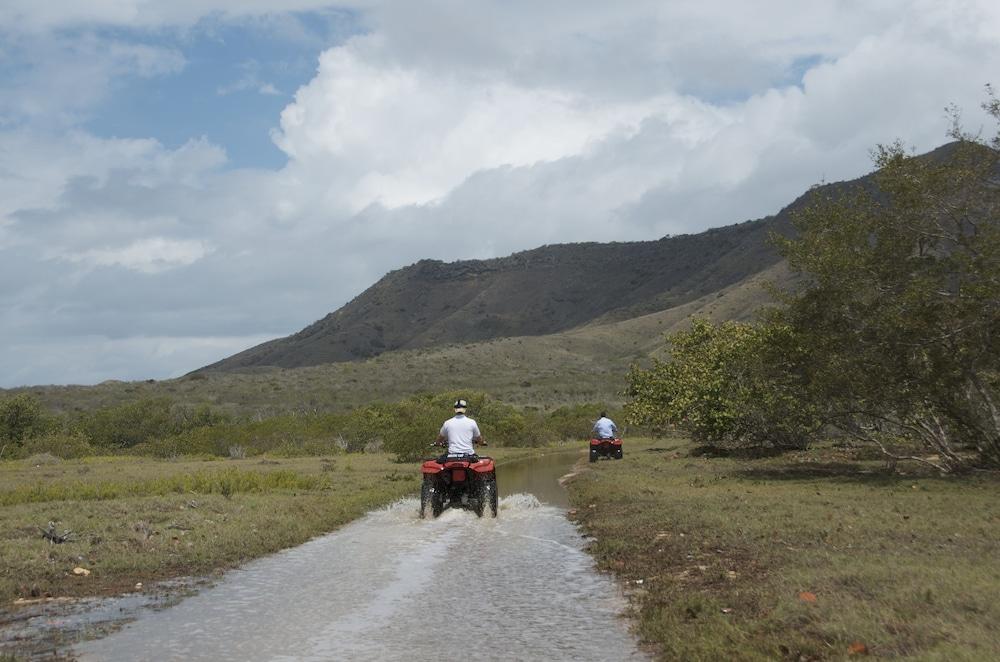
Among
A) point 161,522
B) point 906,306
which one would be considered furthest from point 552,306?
point 161,522

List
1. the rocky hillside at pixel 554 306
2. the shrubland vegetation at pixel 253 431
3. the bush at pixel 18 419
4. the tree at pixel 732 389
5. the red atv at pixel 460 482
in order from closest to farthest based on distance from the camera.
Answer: the red atv at pixel 460 482 → the tree at pixel 732 389 → the shrubland vegetation at pixel 253 431 → the bush at pixel 18 419 → the rocky hillside at pixel 554 306

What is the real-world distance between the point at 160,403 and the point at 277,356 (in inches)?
4681

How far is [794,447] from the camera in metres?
36.2

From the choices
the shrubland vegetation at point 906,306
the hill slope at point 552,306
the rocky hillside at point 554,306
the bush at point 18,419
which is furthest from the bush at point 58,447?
the hill slope at point 552,306

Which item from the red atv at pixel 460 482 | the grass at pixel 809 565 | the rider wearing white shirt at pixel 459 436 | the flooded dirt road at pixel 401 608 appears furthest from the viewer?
the rider wearing white shirt at pixel 459 436

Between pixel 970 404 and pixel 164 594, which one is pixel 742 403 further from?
pixel 164 594

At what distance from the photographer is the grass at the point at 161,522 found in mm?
12413

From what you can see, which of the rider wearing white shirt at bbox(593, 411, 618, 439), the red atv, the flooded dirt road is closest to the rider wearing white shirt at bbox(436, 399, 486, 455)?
the red atv

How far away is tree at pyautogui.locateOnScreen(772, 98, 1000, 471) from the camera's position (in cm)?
2038

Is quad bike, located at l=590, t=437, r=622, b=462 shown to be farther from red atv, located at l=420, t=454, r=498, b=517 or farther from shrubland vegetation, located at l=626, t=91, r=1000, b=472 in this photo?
red atv, located at l=420, t=454, r=498, b=517

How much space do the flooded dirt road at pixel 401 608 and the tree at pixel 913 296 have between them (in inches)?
392

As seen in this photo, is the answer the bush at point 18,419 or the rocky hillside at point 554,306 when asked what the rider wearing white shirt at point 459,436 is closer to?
the bush at point 18,419

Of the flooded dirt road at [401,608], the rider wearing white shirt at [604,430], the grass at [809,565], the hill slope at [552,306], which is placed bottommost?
the flooded dirt road at [401,608]

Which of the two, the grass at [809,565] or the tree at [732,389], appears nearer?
the grass at [809,565]
